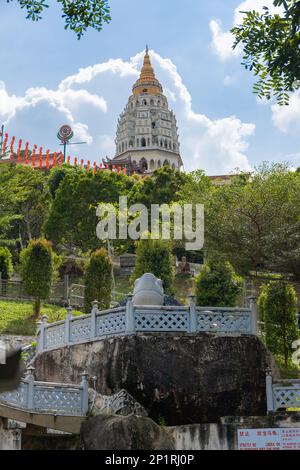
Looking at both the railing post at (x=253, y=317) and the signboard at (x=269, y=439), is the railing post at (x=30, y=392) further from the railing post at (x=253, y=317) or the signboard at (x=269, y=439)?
the railing post at (x=253, y=317)

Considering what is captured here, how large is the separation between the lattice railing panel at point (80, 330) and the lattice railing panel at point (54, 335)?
0.45 m

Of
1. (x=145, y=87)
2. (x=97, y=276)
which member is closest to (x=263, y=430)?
(x=97, y=276)

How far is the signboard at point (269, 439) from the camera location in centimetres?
1522

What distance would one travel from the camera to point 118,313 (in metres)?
17.4

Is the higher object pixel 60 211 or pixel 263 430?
pixel 60 211

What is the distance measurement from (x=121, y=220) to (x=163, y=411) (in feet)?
94.3

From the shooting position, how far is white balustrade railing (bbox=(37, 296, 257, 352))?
17.2 meters

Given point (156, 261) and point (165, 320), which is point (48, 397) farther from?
point (156, 261)

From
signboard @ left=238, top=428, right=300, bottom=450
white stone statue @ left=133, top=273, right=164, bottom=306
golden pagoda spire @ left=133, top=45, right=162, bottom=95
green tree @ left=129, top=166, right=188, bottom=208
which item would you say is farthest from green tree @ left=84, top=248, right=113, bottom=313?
golden pagoda spire @ left=133, top=45, right=162, bottom=95

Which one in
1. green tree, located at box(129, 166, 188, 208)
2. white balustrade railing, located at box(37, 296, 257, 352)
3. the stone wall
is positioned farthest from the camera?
green tree, located at box(129, 166, 188, 208)

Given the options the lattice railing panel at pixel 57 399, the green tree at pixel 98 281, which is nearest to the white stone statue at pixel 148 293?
the lattice railing panel at pixel 57 399

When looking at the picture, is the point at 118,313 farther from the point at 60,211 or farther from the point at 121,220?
the point at 60,211

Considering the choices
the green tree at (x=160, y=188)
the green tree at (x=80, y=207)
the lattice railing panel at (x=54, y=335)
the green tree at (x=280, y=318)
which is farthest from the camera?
the green tree at (x=160, y=188)

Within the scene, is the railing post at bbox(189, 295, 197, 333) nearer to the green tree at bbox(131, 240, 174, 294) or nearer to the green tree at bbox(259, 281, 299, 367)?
the green tree at bbox(259, 281, 299, 367)
